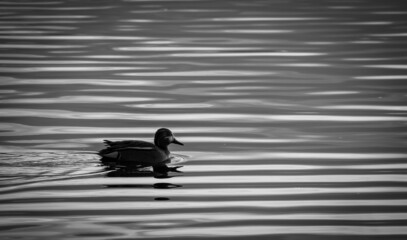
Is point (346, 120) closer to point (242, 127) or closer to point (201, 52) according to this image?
point (242, 127)

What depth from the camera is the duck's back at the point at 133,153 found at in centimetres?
1216

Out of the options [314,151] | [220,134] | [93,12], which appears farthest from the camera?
[93,12]

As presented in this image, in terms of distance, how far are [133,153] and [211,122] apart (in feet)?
9.36

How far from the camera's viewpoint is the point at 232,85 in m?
18.5

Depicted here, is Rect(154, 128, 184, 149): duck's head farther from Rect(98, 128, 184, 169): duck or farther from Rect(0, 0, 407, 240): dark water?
Rect(0, 0, 407, 240): dark water

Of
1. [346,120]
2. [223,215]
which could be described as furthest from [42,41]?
[223,215]

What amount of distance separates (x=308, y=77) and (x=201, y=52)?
3.82m

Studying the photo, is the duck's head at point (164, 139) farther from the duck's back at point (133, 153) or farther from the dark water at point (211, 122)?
the dark water at point (211, 122)

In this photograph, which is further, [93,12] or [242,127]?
[93,12]

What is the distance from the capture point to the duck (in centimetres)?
1217

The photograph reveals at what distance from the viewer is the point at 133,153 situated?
12.4 meters

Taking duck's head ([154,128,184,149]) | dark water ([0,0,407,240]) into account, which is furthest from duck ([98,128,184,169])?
dark water ([0,0,407,240])

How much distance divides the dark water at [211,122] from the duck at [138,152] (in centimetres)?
24

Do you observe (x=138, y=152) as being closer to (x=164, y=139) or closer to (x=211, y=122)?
(x=164, y=139)
